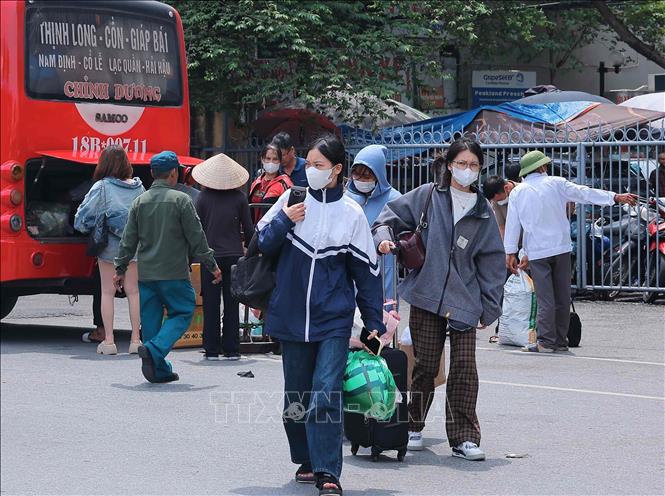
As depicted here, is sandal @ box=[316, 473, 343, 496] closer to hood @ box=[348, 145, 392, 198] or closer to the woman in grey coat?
the woman in grey coat

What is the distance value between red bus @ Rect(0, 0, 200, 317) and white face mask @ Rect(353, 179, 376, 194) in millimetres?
4251

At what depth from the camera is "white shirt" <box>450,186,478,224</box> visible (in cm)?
721

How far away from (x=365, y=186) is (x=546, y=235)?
13.8ft

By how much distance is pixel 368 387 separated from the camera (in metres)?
6.41

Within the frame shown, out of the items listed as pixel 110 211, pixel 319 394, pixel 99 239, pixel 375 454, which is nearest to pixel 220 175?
pixel 110 211

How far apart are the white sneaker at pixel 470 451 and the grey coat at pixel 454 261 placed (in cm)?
68

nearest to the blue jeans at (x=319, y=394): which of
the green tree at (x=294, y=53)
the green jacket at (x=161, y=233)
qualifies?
the green jacket at (x=161, y=233)

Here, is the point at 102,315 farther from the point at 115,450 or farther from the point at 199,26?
the point at 199,26

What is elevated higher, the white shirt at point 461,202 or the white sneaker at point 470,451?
the white shirt at point 461,202

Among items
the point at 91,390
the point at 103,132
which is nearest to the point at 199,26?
the point at 103,132

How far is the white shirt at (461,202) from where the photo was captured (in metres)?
7.21

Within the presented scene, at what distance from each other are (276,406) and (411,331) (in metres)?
1.78

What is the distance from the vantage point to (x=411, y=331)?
289 inches

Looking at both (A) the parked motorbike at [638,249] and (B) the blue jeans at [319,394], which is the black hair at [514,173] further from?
(B) the blue jeans at [319,394]
